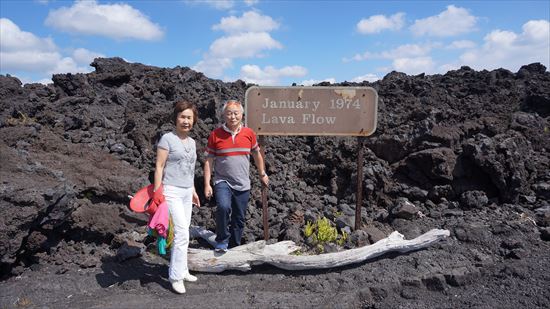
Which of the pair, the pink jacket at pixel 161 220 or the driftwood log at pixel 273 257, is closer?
the pink jacket at pixel 161 220

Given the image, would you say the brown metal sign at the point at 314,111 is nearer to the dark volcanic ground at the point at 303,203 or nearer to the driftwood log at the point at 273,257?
the dark volcanic ground at the point at 303,203

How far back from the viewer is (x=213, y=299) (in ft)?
13.4

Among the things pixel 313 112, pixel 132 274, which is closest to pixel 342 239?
pixel 313 112

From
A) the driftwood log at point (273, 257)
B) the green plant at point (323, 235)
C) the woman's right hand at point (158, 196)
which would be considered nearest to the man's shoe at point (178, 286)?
the driftwood log at point (273, 257)

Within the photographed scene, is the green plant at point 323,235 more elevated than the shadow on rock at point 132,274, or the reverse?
the green plant at point 323,235

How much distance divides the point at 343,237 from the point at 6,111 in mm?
7607

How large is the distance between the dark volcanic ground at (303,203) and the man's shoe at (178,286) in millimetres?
124

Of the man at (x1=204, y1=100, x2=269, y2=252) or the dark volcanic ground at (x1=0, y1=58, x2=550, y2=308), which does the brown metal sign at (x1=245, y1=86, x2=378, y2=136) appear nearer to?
the man at (x1=204, y1=100, x2=269, y2=252)

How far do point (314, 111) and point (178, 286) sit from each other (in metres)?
2.67

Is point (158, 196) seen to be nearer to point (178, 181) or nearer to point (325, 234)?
point (178, 181)

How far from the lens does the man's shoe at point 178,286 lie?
167 inches

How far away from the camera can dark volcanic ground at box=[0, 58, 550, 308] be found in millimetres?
4297

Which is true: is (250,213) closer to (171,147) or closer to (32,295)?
(171,147)

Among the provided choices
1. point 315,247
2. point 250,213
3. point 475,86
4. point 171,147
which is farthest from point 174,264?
point 475,86
